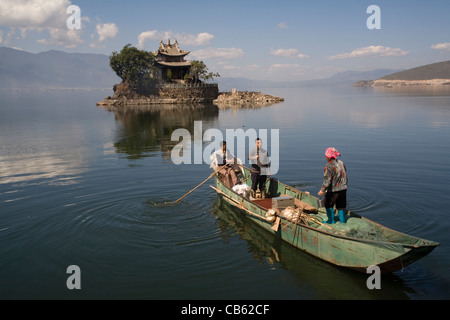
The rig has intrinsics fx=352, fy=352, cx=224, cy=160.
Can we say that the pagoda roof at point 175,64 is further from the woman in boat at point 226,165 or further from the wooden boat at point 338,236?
the wooden boat at point 338,236

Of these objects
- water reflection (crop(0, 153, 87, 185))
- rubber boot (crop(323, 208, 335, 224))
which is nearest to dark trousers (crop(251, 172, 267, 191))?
rubber boot (crop(323, 208, 335, 224))

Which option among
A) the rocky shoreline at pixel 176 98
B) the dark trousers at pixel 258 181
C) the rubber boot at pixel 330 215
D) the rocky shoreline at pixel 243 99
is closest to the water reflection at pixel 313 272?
the rubber boot at pixel 330 215

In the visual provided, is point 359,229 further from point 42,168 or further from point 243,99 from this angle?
point 243,99

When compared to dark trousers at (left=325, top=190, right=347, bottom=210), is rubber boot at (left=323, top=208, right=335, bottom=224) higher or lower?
lower

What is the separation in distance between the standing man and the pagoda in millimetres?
70969

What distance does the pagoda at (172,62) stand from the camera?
80.9 m

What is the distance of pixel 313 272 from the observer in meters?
9.39

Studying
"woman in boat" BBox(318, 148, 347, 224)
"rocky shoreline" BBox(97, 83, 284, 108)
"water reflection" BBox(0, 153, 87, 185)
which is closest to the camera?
"woman in boat" BBox(318, 148, 347, 224)

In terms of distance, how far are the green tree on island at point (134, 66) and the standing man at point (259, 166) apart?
224 feet

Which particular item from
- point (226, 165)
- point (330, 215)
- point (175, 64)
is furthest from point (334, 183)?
point (175, 64)

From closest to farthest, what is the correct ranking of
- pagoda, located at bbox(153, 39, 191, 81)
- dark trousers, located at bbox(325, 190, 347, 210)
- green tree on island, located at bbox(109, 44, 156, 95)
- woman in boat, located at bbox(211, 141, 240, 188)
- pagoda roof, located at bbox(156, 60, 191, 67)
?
dark trousers, located at bbox(325, 190, 347, 210)
woman in boat, located at bbox(211, 141, 240, 188)
green tree on island, located at bbox(109, 44, 156, 95)
pagoda roof, located at bbox(156, 60, 191, 67)
pagoda, located at bbox(153, 39, 191, 81)

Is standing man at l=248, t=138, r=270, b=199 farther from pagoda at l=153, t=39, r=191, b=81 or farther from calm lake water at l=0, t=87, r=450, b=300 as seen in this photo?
pagoda at l=153, t=39, r=191, b=81

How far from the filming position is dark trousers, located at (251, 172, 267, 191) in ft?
44.5
